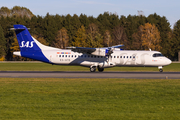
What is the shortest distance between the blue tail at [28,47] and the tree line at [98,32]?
57.4 m

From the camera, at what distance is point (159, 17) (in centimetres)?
13288

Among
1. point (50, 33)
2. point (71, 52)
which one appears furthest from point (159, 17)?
point (71, 52)

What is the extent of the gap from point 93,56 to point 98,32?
8250cm

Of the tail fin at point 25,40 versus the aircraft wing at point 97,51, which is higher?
the tail fin at point 25,40

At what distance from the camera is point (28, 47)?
131 ft

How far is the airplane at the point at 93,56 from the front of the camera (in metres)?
37.6

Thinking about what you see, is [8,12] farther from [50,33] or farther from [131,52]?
[131,52]

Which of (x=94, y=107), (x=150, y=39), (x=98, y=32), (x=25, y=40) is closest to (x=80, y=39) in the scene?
(x=98, y=32)

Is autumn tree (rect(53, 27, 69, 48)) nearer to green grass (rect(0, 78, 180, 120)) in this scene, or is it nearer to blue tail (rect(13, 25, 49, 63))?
blue tail (rect(13, 25, 49, 63))

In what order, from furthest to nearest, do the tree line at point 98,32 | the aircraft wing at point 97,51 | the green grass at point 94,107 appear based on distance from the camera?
the tree line at point 98,32 < the aircraft wing at point 97,51 < the green grass at point 94,107

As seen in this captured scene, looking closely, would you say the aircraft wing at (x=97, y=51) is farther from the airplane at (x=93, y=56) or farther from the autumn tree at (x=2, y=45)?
the autumn tree at (x=2, y=45)

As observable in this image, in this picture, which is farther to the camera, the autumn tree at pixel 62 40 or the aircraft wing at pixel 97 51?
the autumn tree at pixel 62 40

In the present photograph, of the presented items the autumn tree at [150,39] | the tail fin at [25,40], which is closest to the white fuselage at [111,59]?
the tail fin at [25,40]

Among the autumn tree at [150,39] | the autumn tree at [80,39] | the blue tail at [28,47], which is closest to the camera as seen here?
the blue tail at [28,47]
